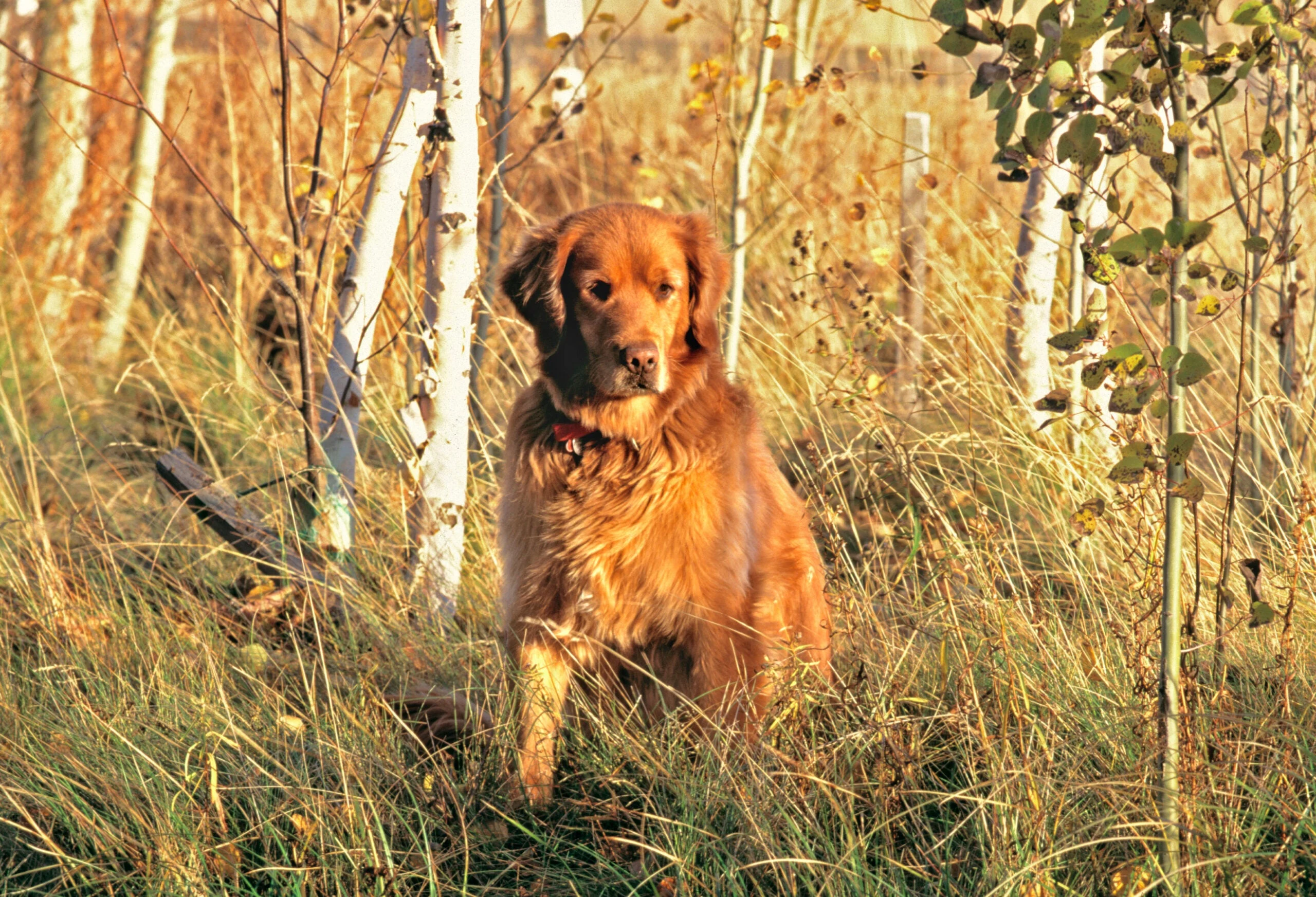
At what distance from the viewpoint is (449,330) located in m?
3.26

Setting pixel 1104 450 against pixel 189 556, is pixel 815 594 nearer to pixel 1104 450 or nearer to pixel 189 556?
pixel 1104 450

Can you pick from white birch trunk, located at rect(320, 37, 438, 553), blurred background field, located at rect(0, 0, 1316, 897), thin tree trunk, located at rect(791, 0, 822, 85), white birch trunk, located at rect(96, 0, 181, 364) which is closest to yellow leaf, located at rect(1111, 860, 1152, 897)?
blurred background field, located at rect(0, 0, 1316, 897)

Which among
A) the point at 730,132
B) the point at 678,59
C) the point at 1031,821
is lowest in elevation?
the point at 1031,821

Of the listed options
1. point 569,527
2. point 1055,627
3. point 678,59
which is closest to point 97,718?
point 569,527

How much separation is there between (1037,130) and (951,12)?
197mm

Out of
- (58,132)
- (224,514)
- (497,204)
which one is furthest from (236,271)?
(224,514)

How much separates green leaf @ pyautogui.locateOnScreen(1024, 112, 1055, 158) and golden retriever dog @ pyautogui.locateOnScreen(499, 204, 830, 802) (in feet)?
3.54

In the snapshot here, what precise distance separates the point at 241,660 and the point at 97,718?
2.00 ft

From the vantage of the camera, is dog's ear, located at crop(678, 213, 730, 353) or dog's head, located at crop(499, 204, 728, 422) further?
dog's ear, located at crop(678, 213, 730, 353)

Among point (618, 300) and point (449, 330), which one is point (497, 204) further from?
point (618, 300)

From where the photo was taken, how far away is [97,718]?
95.3 inches

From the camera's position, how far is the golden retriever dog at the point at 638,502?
255 cm

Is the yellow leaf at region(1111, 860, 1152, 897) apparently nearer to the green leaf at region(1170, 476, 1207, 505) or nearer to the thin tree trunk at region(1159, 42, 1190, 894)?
the thin tree trunk at region(1159, 42, 1190, 894)

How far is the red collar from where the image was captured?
2.68 m
